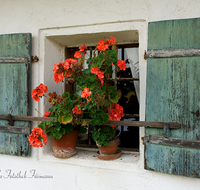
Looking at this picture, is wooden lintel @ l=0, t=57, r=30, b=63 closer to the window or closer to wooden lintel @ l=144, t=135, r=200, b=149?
the window

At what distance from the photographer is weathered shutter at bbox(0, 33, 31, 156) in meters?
2.09

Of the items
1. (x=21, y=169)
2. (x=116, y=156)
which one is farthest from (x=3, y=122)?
(x=116, y=156)

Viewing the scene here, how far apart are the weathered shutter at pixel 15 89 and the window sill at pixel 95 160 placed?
0.24 m

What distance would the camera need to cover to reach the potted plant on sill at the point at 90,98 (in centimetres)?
167

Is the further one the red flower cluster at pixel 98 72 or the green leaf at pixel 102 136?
the green leaf at pixel 102 136

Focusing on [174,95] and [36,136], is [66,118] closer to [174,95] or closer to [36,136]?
[36,136]

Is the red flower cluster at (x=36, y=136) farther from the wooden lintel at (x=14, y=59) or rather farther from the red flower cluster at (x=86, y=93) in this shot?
the wooden lintel at (x=14, y=59)

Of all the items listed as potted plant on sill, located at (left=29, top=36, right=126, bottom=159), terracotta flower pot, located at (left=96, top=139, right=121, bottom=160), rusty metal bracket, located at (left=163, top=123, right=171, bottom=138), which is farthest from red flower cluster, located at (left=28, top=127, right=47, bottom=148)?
rusty metal bracket, located at (left=163, top=123, right=171, bottom=138)

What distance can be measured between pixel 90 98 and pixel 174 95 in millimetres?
712

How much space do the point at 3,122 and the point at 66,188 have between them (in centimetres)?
98

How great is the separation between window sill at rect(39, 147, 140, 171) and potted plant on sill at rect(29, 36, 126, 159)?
0.09 m

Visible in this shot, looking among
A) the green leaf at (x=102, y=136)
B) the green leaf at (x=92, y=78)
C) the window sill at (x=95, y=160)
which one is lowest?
the window sill at (x=95, y=160)

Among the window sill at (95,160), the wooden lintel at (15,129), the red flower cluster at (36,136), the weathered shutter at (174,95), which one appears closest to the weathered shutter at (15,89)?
the wooden lintel at (15,129)

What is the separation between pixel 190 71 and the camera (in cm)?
163
